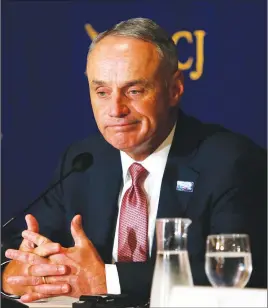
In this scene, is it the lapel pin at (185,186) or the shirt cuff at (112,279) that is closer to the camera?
the shirt cuff at (112,279)

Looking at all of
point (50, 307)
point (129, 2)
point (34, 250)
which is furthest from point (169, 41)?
point (50, 307)

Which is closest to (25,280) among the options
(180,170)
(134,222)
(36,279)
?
(36,279)

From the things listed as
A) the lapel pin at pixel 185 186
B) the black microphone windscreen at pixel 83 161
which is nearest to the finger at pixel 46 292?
the black microphone windscreen at pixel 83 161

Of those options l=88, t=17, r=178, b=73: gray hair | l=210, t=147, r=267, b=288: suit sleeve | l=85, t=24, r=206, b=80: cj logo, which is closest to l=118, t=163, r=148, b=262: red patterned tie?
l=210, t=147, r=267, b=288: suit sleeve

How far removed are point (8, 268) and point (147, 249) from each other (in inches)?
16.8

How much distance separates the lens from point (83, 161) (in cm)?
251

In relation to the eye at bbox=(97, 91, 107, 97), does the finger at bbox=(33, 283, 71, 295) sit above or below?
below

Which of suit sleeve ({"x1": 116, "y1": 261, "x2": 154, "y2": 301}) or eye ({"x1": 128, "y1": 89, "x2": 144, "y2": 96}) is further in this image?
eye ({"x1": 128, "y1": 89, "x2": 144, "y2": 96})

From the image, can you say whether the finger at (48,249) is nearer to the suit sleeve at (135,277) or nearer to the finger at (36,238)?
the finger at (36,238)

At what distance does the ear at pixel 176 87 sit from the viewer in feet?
8.57

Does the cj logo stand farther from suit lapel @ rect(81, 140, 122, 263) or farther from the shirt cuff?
the shirt cuff

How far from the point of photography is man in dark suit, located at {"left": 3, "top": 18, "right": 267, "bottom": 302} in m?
2.38

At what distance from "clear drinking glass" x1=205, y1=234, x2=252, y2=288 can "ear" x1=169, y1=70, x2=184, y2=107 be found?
138cm

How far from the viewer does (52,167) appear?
2.86m
